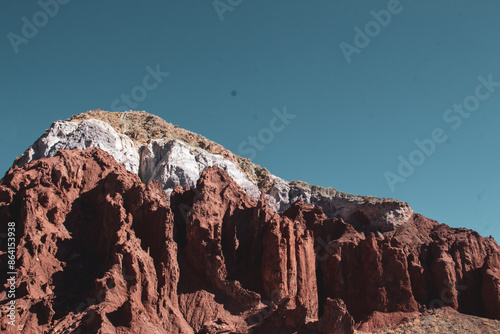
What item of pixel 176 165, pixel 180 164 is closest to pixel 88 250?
pixel 176 165

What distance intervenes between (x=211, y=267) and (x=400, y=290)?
74.8ft

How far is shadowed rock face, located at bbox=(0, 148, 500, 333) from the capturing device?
50.7 meters

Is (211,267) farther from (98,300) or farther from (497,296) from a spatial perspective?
(497,296)

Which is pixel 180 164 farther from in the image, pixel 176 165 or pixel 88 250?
pixel 88 250

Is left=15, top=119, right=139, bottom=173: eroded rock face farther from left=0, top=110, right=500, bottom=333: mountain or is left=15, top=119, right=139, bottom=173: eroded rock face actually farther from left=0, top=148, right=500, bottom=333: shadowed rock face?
left=0, top=148, right=500, bottom=333: shadowed rock face

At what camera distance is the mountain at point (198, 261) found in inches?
1997

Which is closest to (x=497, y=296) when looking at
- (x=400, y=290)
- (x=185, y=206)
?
(x=400, y=290)

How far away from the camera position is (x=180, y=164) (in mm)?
89000

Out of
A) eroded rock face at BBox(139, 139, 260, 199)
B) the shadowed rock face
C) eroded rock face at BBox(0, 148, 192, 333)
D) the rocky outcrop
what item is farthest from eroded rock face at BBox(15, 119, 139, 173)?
eroded rock face at BBox(0, 148, 192, 333)

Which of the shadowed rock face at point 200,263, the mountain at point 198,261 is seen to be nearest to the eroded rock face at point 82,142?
the mountain at point 198,261

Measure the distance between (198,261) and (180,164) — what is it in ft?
101

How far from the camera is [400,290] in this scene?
6694 centimetres

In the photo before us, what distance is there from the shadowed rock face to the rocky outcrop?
1296 cm

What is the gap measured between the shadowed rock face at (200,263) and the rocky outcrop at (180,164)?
13.0 metres
